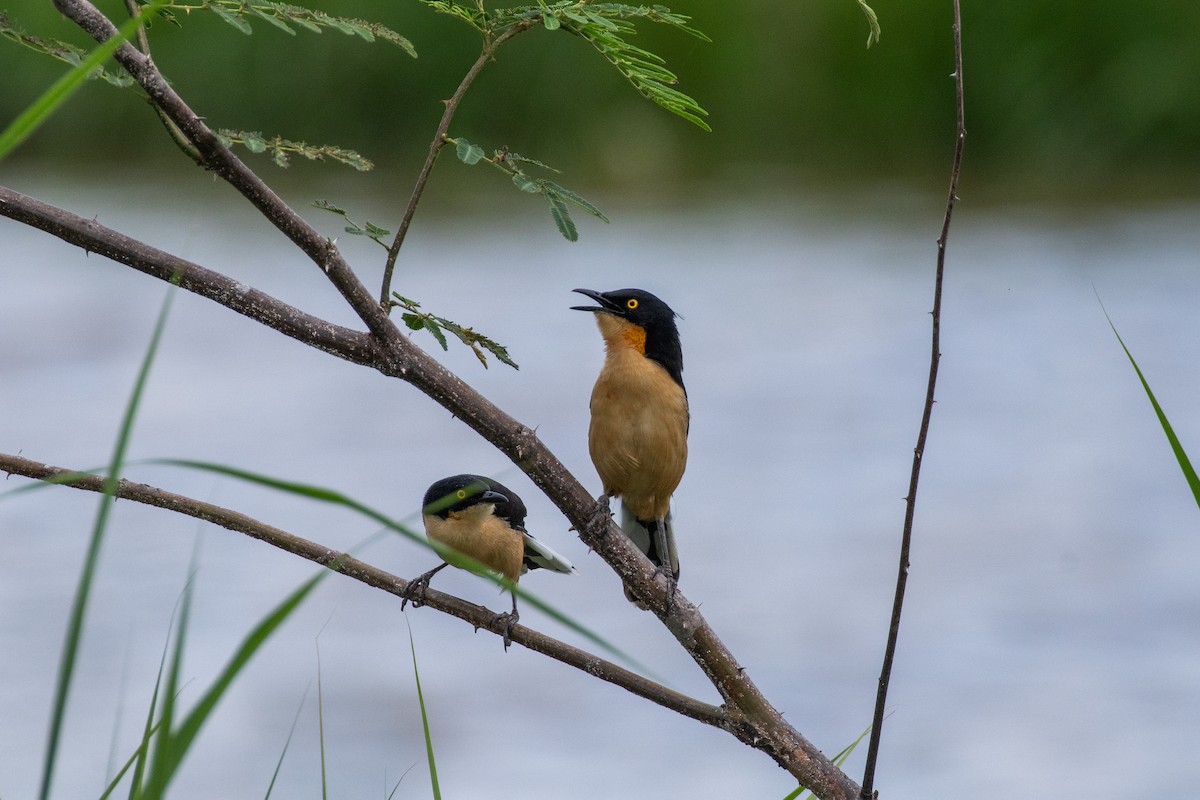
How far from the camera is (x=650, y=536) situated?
4.70 m

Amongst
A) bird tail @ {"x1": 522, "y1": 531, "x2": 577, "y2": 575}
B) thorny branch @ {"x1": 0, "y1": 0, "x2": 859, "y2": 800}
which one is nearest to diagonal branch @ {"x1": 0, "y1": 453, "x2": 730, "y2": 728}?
thorny branch @ {"x1": 0, "y1": 0, "x2": 859, "y2": 800}

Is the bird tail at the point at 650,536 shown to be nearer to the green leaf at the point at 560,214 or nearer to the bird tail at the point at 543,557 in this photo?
the bird tail at the point at 543,557

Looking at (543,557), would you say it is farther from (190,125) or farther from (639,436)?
Answer: (190,125)

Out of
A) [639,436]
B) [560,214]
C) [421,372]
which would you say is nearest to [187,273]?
[421,372]

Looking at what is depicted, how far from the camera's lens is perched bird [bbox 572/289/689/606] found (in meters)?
4.27

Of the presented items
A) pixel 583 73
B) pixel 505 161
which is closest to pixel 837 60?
pixel 583 73

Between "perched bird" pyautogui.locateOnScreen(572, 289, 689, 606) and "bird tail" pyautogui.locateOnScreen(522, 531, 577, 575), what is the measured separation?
0.56m

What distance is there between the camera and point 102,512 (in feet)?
6.68

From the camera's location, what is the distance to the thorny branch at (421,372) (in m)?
2.32

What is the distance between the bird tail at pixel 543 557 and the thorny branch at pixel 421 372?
238cm

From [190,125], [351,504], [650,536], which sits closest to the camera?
[351,504]

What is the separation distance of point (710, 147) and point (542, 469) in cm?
1720

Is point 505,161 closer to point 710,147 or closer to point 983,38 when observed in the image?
point 983,38

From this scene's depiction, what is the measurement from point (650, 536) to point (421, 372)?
228cm
